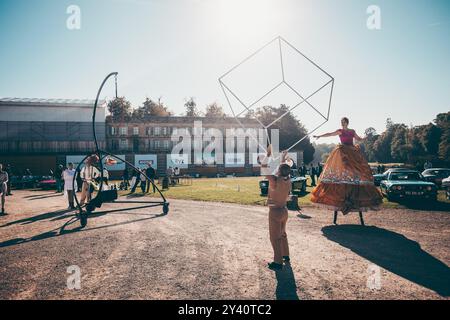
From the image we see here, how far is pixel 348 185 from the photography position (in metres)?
9.10

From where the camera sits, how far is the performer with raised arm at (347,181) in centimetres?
899

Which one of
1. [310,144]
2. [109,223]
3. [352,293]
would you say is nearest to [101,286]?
[352,293]

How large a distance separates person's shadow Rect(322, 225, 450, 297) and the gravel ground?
2 centimetres

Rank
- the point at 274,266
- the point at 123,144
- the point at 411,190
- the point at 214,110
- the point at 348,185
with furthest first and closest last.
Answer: the point at 214,110 < the point at 123,144 < the point at 411,190 < the point at 348,185 < the point at 274,266

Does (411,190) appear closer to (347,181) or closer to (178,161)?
(347,181)

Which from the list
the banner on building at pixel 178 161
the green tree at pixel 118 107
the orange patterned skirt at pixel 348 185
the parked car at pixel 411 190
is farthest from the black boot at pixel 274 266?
the green tree at pixel 118 107

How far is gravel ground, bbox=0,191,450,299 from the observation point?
4.67 m

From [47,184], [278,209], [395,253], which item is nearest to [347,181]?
[395,253]

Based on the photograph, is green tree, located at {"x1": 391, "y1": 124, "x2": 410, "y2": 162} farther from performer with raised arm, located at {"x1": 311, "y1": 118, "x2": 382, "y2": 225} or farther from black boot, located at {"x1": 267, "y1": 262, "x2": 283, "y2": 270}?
black boot, located at {"x1": 267, "y1": 262, "x2": 283, "y2": 270}

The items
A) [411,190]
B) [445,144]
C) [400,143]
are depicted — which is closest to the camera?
[411,190]

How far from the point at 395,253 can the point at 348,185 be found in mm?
2974

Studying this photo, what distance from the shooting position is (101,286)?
489cm
